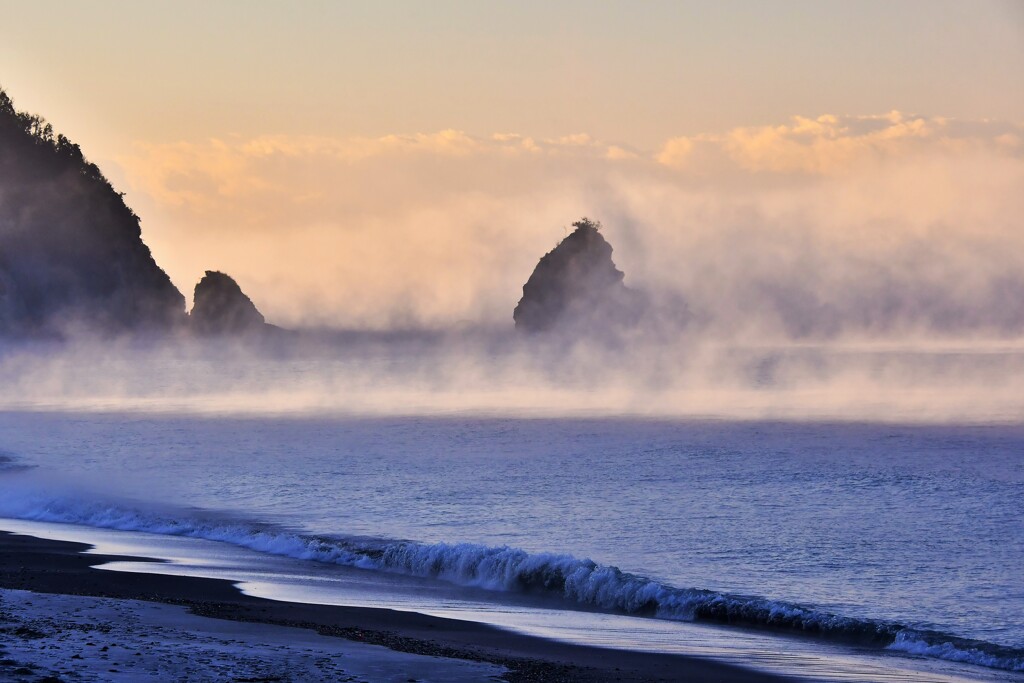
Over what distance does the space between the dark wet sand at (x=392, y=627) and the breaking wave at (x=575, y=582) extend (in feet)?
12.5

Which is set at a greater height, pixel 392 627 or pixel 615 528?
pixel 615 528

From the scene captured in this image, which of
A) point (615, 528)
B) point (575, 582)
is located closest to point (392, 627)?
point (575, 582)

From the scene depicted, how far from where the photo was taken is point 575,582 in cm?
2317

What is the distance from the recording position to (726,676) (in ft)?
51.0

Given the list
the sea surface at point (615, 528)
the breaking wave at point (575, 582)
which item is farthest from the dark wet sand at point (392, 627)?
the breaking wave at point (575, 582)

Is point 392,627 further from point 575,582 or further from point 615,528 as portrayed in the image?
point 615,528

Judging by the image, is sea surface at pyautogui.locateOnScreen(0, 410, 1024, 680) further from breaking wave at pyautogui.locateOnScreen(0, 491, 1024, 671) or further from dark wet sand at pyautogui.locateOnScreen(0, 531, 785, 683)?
dark wet sand at pyautogui.locateOnScreen(0, 531, 785, 683)

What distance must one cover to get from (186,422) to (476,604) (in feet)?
232

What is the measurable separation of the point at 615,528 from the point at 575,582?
880 centimetres

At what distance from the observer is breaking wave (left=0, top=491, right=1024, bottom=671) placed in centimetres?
1866

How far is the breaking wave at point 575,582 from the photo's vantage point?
18656 millimetres

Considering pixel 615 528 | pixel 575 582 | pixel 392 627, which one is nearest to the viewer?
pixel 392 627

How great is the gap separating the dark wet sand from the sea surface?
1.21m

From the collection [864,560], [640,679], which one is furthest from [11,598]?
[864,560]
